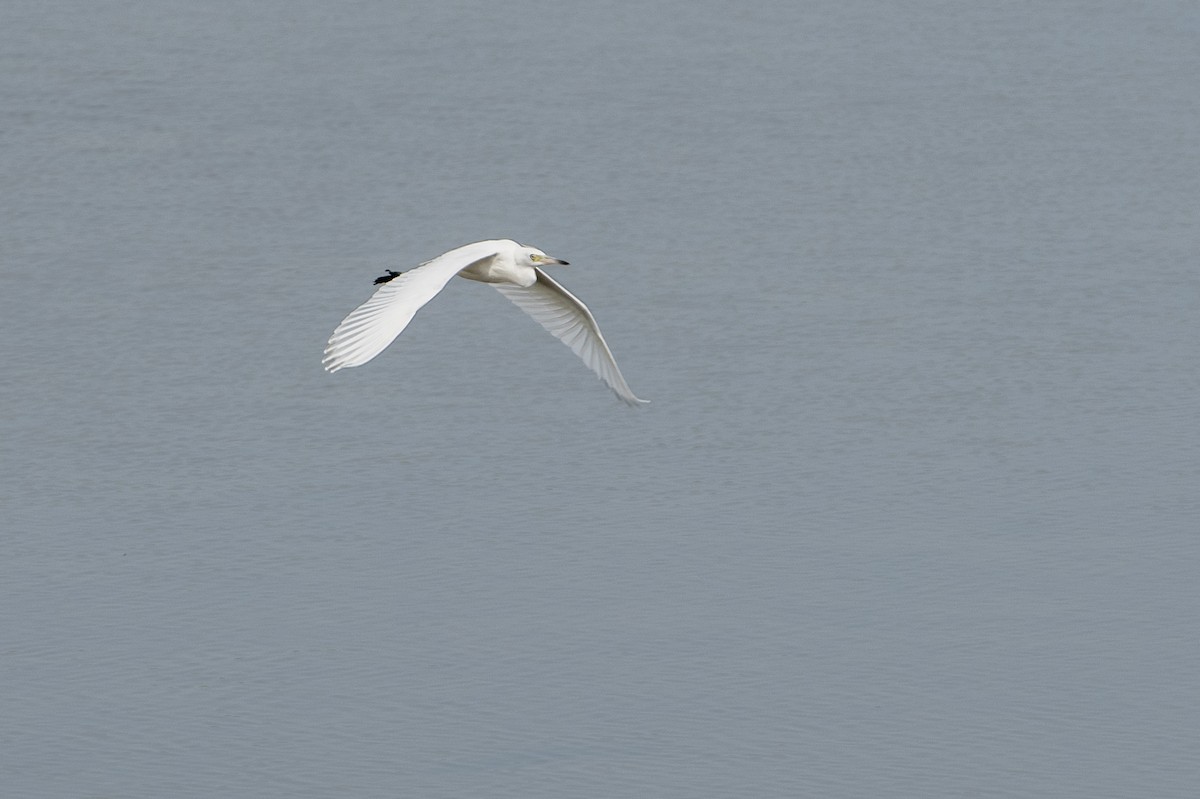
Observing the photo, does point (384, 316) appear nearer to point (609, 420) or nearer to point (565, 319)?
point (565, 319)

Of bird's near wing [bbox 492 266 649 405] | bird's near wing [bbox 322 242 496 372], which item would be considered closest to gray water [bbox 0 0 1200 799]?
bird's near wing [bbox 492 266 649 405]

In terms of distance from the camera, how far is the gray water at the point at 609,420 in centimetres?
1220

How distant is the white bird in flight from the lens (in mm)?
9680

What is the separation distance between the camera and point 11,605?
530 inches

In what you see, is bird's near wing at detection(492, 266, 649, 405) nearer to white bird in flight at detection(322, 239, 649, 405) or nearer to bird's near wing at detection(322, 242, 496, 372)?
white bird in flight at detection(322, 239, 649, 405)

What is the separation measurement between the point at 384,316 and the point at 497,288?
88.1 inches

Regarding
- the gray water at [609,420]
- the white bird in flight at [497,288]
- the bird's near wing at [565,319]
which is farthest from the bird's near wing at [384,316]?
the gray water at [609,420]

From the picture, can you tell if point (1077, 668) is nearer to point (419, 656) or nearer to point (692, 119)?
point (419, 656)

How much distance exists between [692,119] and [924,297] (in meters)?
5.44

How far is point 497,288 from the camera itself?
475 inches

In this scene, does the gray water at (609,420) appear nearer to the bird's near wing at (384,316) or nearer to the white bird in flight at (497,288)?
the white bird in flight at (497,288)

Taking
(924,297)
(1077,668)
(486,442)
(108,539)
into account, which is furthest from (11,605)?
(924,297)

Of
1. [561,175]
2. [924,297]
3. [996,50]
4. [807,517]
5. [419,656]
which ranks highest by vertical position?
[996,50]

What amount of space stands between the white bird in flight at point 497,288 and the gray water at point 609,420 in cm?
177
